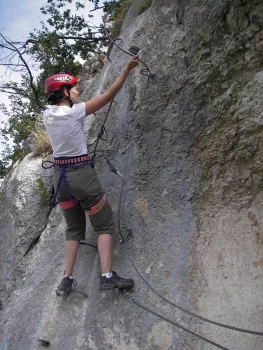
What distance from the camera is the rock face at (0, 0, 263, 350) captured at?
4109mm

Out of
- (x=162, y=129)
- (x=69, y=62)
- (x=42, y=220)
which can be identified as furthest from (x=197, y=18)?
(x=69, y=62)

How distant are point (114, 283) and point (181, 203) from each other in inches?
46.2

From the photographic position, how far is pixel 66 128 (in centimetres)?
425

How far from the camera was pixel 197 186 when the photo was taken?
14.9 ft

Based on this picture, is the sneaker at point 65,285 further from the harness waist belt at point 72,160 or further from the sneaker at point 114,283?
the harness waist belt at point 72,160

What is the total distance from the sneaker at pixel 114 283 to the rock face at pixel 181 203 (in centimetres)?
15

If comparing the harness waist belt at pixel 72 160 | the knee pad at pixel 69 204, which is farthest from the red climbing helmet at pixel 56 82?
the knee pad at pixel 69 204

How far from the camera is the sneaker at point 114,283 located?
4121 millimetres

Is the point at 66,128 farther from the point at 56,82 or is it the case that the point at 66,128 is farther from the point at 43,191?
the point at 43,191

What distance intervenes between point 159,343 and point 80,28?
33.6 feet

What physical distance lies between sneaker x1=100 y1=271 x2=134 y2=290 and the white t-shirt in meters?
1.38

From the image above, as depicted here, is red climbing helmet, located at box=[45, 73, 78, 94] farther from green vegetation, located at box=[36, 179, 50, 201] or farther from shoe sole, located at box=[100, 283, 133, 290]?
shoe sole, located at box=[100, 283, 133, 290]

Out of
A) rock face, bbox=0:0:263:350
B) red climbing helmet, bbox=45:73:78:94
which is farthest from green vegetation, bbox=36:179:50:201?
red climbing helmet, bbox=45:73:78:94

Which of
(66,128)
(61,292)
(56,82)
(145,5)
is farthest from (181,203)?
(145,5)
